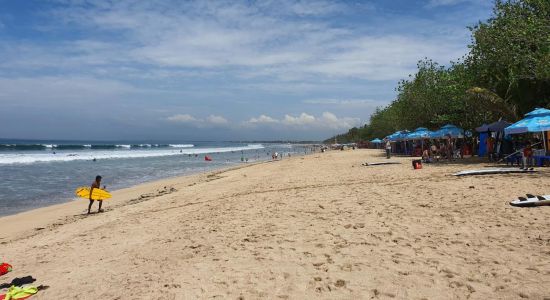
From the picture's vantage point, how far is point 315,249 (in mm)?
6160

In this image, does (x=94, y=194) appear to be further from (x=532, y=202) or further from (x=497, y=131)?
(x=497, y=131)

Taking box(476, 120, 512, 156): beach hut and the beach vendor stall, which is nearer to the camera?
the beach vendor stall

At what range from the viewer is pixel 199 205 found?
11742mm

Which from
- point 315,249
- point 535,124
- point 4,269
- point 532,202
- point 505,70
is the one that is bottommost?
point 4,269

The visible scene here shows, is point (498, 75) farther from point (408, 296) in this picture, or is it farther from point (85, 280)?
point (85, 280)

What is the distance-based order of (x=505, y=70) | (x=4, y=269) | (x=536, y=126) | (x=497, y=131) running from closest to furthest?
(x=4, y=269) → (x=536, y=126) → (x=497, y=131) → (x=505, y=70)

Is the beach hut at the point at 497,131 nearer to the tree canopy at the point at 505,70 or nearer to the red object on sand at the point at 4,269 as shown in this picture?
the tree canopy at the point at 505,70

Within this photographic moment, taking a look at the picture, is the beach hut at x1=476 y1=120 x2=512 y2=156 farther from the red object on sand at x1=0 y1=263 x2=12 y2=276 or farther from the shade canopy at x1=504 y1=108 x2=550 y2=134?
the red object on sand at x1=0 y1=263 x2=12 y2=276

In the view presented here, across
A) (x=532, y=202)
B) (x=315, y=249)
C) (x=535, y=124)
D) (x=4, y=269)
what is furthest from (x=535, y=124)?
(x=4, y=269)

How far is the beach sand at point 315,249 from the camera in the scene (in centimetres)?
481

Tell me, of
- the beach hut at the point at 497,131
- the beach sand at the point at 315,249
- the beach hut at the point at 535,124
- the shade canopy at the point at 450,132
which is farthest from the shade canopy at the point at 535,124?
the shade canopy at the point at 450,132

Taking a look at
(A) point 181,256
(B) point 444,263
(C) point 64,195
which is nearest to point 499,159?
(B) point 444,263

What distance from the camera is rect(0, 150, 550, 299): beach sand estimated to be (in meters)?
4.81

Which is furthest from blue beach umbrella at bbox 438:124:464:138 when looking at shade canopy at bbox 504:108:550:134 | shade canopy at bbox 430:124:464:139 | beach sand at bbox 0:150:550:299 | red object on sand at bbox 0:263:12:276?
red object on sand at bbox 0:263:12:276
